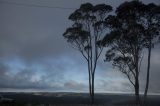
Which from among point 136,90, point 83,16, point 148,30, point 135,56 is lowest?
point 136,90

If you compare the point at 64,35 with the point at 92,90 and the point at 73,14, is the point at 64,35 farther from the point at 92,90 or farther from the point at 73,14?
the point at 92,90

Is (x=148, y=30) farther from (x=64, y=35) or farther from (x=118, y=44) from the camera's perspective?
(x=64, y=35)

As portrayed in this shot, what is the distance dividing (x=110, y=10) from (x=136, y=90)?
33.0 feet

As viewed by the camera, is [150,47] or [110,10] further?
[110,10]

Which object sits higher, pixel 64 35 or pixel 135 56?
pixel 64 35

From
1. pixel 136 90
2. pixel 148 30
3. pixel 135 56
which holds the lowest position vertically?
pixel 136 90

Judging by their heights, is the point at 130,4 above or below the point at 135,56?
above

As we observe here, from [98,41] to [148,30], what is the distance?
21.1 feet

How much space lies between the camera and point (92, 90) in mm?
37250

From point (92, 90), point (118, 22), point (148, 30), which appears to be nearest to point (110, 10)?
point (118, 22)

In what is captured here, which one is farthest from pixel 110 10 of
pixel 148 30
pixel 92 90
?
pixel 92 90

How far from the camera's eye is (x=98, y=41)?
37656 millimetres

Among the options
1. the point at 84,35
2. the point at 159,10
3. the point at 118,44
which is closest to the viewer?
the point at 159,10

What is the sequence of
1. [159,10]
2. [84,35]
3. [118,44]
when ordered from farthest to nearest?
[84,35], [118,44], [159,10]
